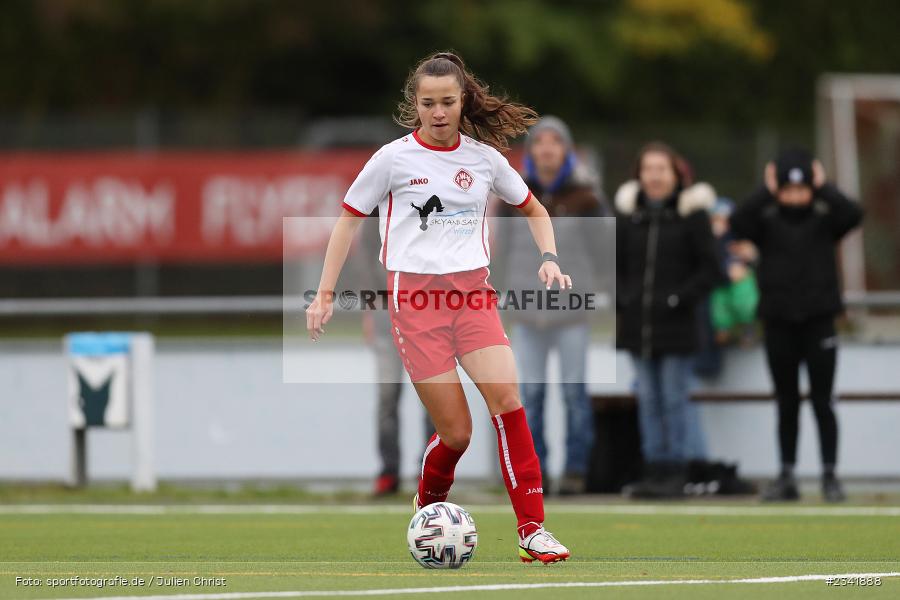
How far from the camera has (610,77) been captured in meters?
33.4

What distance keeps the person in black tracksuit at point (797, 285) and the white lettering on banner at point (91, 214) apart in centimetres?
1437

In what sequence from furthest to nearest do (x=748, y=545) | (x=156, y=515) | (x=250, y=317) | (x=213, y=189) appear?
1. (x=213, y=189)
2. (x=250, y=317)
3. (x=156, y=515)
4. (x=748, y=545)

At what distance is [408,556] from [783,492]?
389 centimetres

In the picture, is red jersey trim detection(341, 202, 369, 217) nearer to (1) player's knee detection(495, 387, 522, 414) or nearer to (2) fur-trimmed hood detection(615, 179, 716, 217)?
(1) player's knee detection(495, 387, 522, 414)

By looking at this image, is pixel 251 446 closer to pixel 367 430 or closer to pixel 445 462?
pixel 367 430

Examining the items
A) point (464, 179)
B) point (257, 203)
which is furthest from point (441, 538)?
point (257, 203)

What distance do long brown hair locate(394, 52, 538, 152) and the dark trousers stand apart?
4.14 m

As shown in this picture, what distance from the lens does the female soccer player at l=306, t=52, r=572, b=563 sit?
7.78 metres

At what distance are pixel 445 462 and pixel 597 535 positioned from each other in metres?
2.05

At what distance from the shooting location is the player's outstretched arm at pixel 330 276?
25.2ft

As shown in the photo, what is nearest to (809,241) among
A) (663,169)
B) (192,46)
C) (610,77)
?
(663,169)

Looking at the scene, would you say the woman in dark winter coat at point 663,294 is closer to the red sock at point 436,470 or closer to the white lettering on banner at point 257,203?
the red sock at point 436,470

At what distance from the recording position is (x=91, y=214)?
2473 cm

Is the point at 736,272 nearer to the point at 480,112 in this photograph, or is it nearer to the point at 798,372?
the point at 798,372
